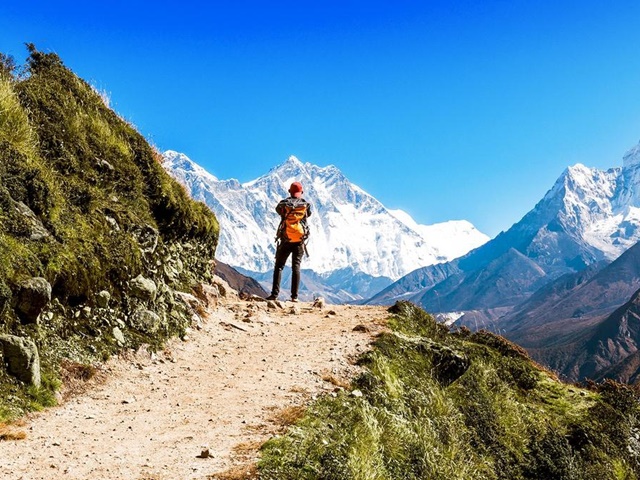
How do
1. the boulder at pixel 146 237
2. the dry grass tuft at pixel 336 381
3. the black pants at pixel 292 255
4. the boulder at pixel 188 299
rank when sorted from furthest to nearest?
the black pants at pixel 292 255
the boulder at pixel 188 299
the boulder at pixel 146 237
the dry grass tuft at pixel 336 381

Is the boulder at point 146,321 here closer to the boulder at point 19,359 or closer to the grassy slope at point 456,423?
the boulder at point 19,359

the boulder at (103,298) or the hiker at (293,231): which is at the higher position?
the hiker at (293,231)

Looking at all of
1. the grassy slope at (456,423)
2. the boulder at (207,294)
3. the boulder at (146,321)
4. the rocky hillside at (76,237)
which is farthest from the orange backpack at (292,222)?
the boulder at (146,321)

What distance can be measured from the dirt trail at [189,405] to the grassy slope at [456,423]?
73cm

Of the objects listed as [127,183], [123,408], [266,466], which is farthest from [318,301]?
[266,466]

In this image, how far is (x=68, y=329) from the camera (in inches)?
372

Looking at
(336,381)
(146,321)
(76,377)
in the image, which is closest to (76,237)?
(146,321)

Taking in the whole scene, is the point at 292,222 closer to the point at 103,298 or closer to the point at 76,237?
the point at 103,298

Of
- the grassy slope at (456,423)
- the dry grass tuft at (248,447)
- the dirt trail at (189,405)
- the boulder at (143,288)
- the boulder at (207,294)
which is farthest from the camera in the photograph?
the boulder at (207,294)

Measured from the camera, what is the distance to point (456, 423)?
988 centimetres

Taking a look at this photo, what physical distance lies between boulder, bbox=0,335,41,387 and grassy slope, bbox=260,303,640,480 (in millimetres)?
3908

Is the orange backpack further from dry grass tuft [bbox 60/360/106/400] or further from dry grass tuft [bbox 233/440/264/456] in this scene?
dry grass tuft [bbox 233/440/264/456]

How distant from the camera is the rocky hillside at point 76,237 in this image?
8.46m

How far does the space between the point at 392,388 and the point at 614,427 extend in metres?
6.43
